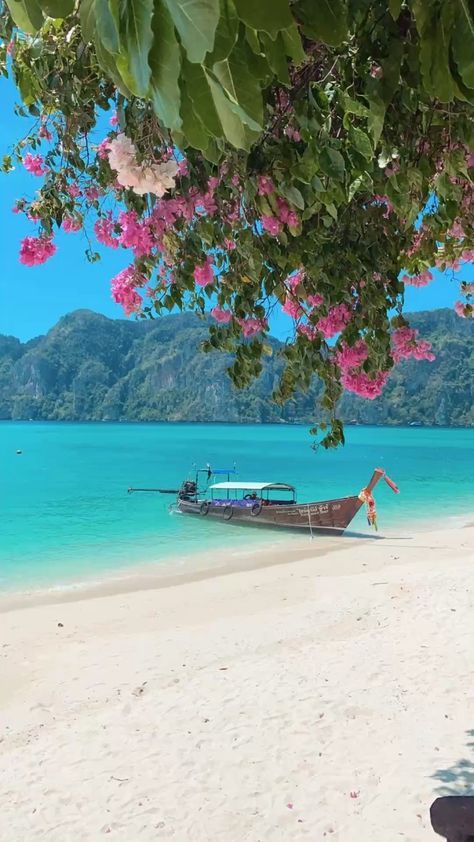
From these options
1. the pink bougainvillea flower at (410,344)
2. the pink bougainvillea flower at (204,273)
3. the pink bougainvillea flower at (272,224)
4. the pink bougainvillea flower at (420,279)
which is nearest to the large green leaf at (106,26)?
the pink bougainvillea flower at (272,224)

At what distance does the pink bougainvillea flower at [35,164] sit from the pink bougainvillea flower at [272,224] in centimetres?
113

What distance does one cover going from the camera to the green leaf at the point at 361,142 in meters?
1.50

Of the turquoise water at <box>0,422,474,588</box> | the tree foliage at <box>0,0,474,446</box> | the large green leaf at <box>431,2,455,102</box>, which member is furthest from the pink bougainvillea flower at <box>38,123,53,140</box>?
the turquoise water at <box>0,422,474,588</box>

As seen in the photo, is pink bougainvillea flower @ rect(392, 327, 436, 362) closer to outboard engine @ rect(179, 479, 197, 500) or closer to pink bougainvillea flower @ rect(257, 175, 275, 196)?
pink bougainvillea flower @ rect(257, 175, 275, 196)

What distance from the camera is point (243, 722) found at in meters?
5.24

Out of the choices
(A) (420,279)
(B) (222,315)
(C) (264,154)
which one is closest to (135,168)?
(C) (264,154)

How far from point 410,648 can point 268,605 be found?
4.05 m

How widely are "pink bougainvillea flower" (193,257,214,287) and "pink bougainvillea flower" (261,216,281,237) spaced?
1.53 ft

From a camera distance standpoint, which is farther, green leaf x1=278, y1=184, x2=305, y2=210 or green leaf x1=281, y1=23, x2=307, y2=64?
green leaf x1=278, y1=184, x2=305, y2=210

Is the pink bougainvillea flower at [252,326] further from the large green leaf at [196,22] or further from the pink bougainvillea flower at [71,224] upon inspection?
the large green leaf at [196,22]

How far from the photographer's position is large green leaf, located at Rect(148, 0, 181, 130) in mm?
704

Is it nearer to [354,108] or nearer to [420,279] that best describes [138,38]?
[354,108]

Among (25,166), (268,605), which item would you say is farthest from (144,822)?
(268,605)

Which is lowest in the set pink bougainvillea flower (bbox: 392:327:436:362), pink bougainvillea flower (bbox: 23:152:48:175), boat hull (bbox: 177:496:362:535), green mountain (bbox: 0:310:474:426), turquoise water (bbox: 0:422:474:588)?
turquoise water (bbox: 0:422:474:588)
